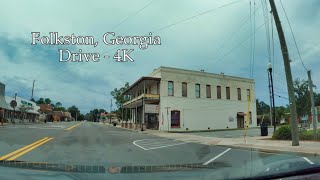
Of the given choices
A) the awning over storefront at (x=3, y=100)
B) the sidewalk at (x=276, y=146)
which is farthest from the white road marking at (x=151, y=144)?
the awning over storefront at (x=3, y=100)

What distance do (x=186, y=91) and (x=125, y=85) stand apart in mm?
29051

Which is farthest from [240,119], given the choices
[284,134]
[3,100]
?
[3,100]

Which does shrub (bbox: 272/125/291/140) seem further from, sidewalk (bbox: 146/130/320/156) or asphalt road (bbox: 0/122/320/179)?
asphalt road (bbox: 0/122/320/179)

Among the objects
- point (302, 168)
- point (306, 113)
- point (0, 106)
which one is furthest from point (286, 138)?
point (0, 106)

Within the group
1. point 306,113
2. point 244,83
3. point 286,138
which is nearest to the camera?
point 286,138

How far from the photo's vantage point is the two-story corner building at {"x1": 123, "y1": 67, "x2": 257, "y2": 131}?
146ft

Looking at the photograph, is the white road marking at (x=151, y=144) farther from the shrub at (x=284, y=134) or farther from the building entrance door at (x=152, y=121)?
the building entrance door at (x=152, y=121)

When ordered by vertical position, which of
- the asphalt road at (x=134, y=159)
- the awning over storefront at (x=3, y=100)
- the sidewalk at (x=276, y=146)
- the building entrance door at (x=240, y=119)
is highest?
the awning over storefront at (x=3, y=100)

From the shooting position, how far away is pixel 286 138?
24.2 metres

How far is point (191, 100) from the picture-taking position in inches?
1854

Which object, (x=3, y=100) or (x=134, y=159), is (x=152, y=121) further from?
(x=134, y=159)

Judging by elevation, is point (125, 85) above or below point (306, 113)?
above

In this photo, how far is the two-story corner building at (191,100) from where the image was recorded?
1756 inches

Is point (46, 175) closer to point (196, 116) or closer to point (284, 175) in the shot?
point (284, 175)
